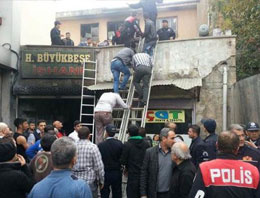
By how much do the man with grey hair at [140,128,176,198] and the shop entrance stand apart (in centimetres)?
721

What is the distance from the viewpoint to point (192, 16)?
21219 mm

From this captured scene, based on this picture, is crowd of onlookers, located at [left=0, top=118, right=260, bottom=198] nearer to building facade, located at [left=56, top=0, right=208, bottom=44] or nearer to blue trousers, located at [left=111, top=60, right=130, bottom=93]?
blue trousers, located at [left=111, top=60, right=130, bottom=93]

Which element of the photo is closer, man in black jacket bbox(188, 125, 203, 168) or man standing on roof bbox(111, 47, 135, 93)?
man in black jacket bbox(188, 125, 203, 168)

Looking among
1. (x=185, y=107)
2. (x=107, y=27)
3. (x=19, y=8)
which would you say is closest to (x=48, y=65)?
(x=19, y=8)

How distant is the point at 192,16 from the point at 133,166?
1643 centimetres

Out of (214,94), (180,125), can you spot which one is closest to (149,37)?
(214,94)

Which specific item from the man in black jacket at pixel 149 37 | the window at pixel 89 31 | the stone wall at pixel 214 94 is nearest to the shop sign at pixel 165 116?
the stone wall at pixel 214 94

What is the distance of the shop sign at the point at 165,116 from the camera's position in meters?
10.9

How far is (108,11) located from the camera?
22328mm

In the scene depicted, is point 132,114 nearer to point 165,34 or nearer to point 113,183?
point 165,34

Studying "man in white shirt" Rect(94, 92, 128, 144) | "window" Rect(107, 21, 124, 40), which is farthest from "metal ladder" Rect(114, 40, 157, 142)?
"window" Rect(107, 21, 124, 40)

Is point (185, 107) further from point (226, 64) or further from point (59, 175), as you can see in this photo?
point (59, 175)

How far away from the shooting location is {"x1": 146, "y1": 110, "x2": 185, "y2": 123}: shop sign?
10.9 meters

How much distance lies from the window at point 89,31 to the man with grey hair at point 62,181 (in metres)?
20.7
